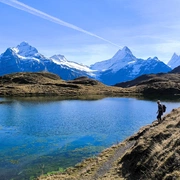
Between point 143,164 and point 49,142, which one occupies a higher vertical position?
point 143,164

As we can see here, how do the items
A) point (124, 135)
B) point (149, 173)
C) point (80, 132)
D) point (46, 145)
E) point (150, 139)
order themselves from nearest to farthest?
point (149, 173) → point (150, 139) → point (46, 145) → point (124, 135) → point (80, 132)

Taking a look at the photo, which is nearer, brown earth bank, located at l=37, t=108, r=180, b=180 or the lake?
brown earth bank, located at l=37, t=108, r=180, b=180

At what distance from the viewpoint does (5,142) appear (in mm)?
42281

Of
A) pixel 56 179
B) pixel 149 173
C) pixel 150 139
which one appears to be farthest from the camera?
pixel 150 139

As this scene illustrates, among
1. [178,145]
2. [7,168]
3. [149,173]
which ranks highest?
[178,145]

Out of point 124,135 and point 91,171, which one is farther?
point 124,135

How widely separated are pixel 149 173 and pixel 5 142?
30.3 metres

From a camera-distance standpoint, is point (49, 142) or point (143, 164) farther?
point (49, 142)

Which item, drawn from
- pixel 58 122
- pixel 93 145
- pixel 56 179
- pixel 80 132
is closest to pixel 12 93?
pixel 58 122

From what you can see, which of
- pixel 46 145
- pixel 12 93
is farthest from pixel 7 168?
pixel 12 93

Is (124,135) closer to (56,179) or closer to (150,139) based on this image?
(150,139)

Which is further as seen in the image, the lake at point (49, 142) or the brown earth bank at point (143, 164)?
the lake at point (49, 142)

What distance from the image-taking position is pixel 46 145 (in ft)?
133

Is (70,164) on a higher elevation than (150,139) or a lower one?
lower
